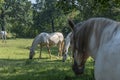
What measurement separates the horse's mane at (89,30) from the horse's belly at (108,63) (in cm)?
23

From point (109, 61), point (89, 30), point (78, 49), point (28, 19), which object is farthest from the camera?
point (28, 19)

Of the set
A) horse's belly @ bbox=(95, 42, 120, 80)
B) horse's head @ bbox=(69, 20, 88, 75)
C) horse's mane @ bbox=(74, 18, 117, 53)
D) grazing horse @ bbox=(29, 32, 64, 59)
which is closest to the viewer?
horse's belly @ bbox=(95, 42, 120, 80)

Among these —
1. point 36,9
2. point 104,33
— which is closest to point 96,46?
point 104,33

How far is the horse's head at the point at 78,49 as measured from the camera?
3.30m

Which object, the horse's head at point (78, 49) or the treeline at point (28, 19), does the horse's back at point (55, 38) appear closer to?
the horse's head at point (78, 49)

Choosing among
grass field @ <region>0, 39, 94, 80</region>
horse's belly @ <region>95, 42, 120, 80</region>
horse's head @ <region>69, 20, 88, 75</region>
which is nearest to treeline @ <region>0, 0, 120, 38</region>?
grass field @ <region>0, 39, 94, 80</region>

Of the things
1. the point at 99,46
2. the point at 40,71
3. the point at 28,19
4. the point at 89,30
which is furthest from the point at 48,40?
the point at 28,19

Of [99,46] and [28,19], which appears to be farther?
[28,19]

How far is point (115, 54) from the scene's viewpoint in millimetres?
2607

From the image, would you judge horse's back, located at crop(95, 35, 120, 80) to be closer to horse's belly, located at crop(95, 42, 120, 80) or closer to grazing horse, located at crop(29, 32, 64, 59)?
horse's belly, located at crop(95, 42, 120, 80)

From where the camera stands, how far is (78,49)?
3.34 metres

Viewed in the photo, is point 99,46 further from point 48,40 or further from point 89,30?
point 48,40

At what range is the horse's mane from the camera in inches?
120

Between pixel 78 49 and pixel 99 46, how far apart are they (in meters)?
0.38
